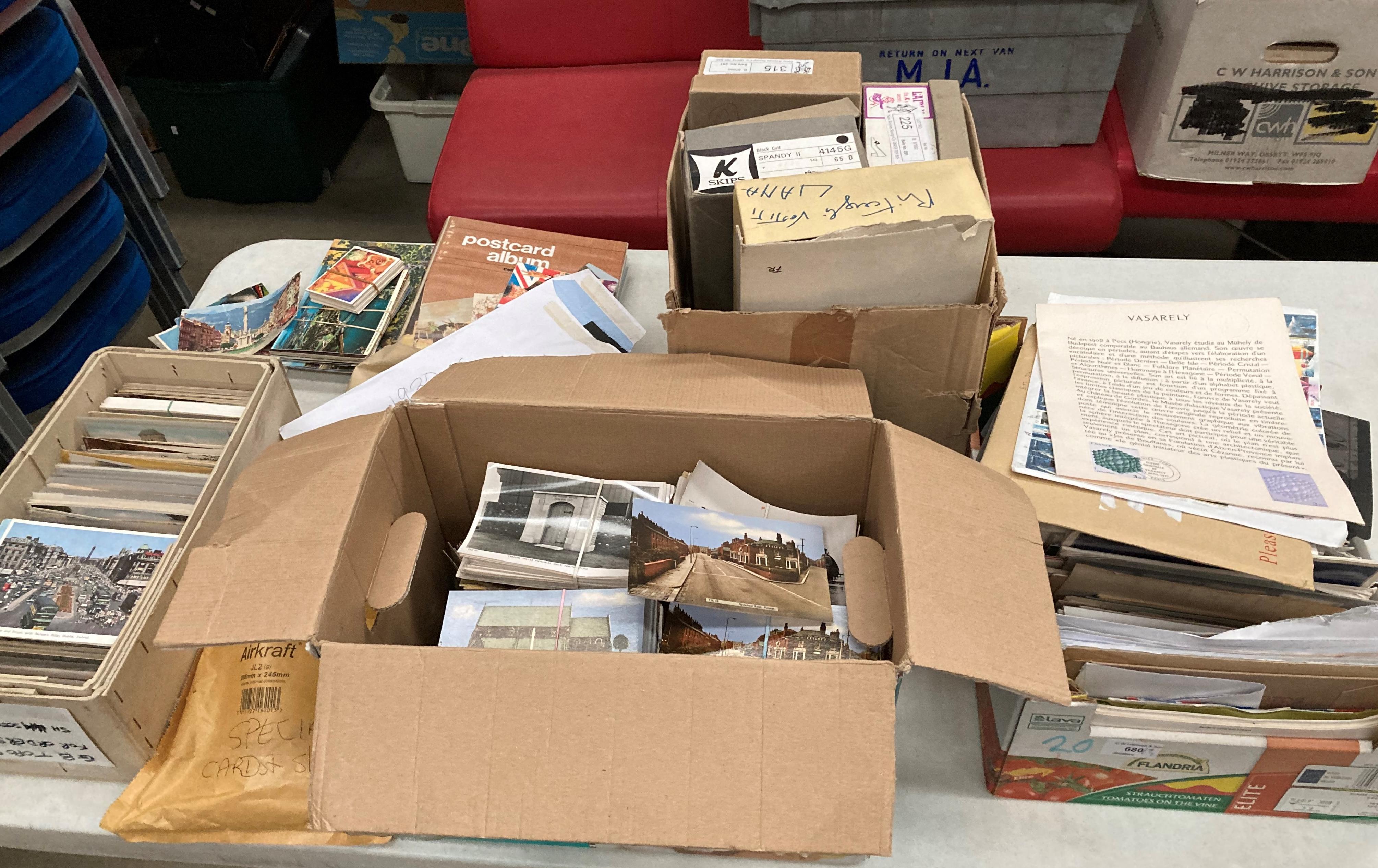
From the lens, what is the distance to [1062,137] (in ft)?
6.04

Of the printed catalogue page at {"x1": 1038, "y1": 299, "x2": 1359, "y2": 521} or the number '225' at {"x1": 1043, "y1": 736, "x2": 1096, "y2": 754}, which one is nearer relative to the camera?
the number '225' at {"x1": 1043, "y1": 736, "x2": 1096, "y2": 754}

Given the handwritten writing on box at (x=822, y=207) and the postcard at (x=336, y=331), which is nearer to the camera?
the handwritten writing on box at (x=822, y=207)

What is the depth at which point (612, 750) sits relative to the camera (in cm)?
65

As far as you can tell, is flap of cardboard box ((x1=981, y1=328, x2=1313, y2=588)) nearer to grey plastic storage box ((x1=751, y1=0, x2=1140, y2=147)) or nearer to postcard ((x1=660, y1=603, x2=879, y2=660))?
postcard ((x1=660, y1=603, x2=879, y2=660))

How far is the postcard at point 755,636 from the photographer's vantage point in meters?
0.79

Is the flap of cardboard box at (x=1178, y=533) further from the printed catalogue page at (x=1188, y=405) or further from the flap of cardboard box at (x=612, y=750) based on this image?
the flap of cardboard box at (x=612, y=750)

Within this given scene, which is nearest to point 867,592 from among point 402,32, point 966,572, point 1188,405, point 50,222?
point 966,572

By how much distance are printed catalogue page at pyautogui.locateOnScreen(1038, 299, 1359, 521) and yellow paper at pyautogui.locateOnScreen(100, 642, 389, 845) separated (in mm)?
769

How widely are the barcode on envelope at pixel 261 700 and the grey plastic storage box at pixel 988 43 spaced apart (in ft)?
4.50

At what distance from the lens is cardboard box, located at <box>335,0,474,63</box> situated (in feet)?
8.00

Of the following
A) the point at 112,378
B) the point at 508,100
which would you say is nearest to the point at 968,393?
the point at 112,378

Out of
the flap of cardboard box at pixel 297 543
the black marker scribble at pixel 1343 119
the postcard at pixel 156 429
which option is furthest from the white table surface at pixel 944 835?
the black marker scribble at pixel 1343 119

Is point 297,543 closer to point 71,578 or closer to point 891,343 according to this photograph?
point 71,578


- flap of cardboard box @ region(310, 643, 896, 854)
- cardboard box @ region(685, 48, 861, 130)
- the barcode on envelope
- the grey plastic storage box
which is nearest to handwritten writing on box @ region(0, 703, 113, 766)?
the barcode on envelope
